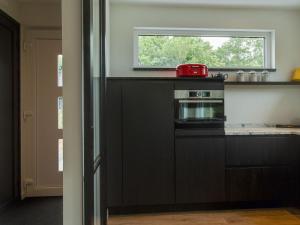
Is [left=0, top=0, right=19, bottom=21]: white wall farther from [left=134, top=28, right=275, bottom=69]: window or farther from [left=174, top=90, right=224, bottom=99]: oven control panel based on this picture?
[left=174, top=90, right=224, bottom=99]: oven control panel

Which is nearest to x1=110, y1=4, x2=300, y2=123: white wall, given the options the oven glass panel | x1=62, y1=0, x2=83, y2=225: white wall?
the oven glass panel

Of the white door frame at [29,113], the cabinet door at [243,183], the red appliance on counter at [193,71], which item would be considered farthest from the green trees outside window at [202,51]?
the cabinet door at [243,183]

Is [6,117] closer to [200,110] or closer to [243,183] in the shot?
[200,110]

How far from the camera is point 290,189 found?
10.5 feet

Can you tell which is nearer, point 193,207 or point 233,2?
point 193,207

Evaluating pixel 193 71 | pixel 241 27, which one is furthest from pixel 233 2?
pixel 193 71

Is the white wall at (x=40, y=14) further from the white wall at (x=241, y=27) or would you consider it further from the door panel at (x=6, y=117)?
the white wall at (x=241, y=27)

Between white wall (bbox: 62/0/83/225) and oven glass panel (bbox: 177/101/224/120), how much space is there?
179 centimetres

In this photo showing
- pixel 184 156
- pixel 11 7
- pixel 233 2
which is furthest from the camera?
pixel 233 2

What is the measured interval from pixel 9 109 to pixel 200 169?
93.2 inches

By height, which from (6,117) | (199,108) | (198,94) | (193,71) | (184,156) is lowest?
(184,156)

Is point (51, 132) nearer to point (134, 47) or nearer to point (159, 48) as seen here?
point (134, 47)

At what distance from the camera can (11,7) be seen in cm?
332

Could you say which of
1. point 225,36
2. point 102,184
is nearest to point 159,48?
point 225,36
